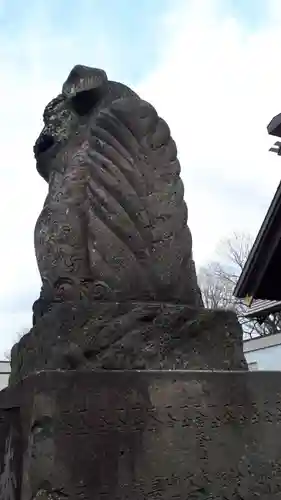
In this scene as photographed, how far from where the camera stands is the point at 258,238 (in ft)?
34.1

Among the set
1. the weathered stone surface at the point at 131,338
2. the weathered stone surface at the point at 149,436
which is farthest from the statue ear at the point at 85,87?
the weathered stone surface at the point at 149,436

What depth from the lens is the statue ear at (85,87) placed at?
384cm

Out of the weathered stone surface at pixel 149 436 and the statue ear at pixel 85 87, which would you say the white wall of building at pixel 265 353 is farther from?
the weathered stone surface at pixel 149 436

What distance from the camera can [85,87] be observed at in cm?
384

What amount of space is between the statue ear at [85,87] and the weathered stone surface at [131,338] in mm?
1206

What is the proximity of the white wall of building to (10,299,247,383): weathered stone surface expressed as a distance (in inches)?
565

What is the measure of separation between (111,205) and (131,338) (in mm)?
669

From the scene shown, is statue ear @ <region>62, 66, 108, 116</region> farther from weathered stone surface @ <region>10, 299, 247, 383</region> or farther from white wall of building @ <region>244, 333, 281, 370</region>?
white wall of building @ <region>244, 333, 281, 370</region>

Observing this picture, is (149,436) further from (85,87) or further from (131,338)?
(85,87)

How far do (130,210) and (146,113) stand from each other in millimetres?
602

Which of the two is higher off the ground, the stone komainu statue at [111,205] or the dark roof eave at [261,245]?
the dark roof eave at [261,245]

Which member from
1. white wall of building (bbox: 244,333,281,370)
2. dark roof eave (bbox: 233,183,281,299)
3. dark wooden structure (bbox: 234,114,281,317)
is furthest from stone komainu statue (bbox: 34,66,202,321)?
white wall of building (bbox: 244,333,281,370)

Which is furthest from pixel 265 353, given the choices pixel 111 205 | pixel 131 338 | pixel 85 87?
pixel 131 338

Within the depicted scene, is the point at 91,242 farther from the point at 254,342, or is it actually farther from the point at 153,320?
the point at 254,342
